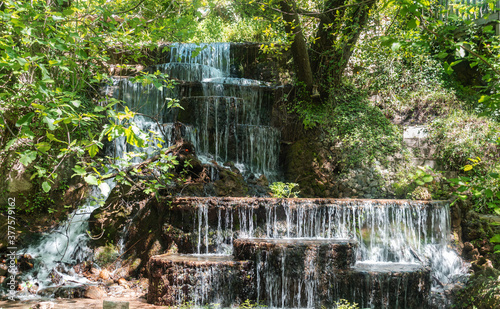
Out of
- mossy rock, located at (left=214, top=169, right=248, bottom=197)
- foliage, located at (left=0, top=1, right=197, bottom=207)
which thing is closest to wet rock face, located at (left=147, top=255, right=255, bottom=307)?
foliage, located at (left=0, top=1, right=197, bottom=207)

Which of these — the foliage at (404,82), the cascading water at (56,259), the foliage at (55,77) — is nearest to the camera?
the foliage at (55,77)

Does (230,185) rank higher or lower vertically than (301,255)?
higher

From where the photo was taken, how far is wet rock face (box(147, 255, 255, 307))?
5234mm

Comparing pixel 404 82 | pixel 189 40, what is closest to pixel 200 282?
pixel 189 40

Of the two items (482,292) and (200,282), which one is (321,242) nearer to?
(200,282)

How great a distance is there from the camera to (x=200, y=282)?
5.23 m

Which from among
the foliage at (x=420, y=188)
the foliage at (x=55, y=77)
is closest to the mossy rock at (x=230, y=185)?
the foliage at (x=55, y=77)

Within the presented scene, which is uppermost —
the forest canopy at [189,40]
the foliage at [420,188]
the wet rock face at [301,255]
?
the forest canopy at [189,40]

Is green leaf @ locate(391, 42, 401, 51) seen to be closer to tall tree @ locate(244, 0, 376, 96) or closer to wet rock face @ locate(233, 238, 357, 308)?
wet rock face @ locate(233, 238, 357, 308)

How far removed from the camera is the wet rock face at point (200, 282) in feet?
17.2

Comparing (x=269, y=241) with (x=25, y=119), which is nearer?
(x=25, y=119)

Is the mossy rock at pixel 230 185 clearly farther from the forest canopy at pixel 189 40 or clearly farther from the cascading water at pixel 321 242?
the forest canopy at pixel 189 40

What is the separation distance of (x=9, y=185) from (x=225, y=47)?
774 cm

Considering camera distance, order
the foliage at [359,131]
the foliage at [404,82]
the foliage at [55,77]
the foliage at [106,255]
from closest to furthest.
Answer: the foliage at [55,77] < the foliage at [106,255] < the foliage at [359,131] < the foliage at [404,82]
